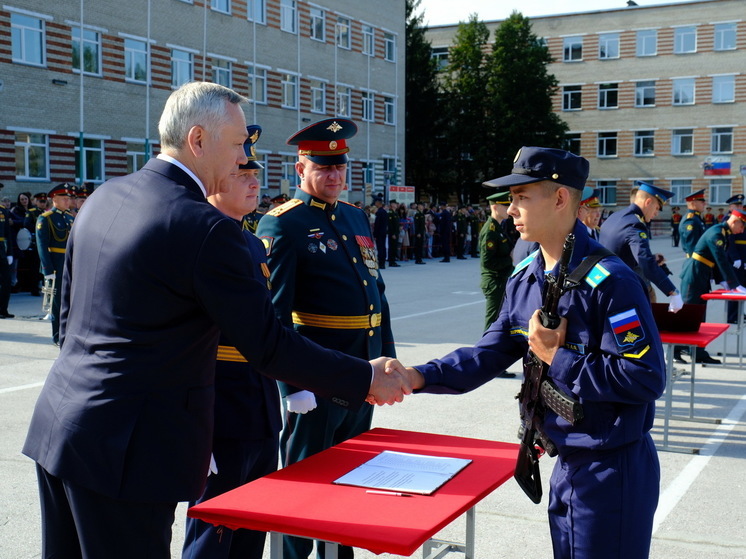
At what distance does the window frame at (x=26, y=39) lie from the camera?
24.2 m

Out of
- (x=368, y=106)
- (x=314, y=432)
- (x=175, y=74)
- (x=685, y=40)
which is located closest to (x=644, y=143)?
(x=685, y=40)

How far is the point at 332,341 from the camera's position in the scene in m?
4.31

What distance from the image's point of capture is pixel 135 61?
94.1 ft

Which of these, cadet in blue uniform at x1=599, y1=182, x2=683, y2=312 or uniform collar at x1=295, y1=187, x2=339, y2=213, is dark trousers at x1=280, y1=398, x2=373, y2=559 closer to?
uniform collar at x1=295, y1=187, x2=339, y2=213

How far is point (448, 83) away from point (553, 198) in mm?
54508

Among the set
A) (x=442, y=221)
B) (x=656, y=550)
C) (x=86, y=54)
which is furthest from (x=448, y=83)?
(x=656, y=550)

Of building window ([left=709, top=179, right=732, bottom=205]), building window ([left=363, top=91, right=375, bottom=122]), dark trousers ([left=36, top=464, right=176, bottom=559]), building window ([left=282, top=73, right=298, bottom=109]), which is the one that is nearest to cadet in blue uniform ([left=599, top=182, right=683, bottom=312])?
dark trousers ([left=36, top=464, right=176, bottom=559])

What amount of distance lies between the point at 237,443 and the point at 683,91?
5587 centimetres

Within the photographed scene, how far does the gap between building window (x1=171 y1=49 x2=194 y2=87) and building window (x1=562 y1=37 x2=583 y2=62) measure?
3348 cm

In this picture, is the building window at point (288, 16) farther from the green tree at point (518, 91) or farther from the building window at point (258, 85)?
the green tree at point (518, 91)

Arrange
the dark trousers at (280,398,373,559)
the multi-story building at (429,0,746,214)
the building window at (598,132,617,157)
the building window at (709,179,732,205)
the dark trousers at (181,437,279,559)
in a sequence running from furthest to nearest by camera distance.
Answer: the building window at (598,132,617,157) < the building window at (709,179,732,205) < the multi-story building at (429,0,746,214) < the dark trousers at (280,398,373,559) < the dark trousers at (181,437,279,559)

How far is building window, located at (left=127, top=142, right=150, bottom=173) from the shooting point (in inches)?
1121

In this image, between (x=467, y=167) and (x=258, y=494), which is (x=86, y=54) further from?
(x=467, y=167)

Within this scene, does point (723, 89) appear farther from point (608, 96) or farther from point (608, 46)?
point (608, 46)
